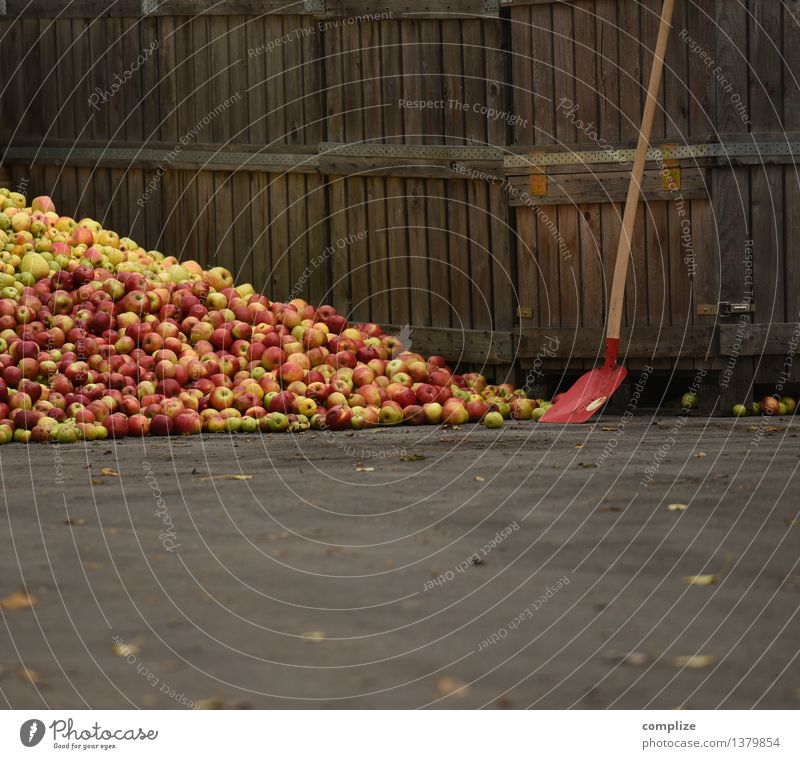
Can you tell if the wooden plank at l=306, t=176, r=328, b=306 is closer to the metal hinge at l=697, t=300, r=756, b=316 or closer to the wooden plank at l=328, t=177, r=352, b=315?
the wooden plank at l=328, t=177, r=352, b=315

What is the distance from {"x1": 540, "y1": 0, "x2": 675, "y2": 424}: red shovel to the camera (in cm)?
755

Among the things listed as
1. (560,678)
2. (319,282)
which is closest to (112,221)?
(319,282)

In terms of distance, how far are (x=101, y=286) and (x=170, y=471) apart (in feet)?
8.01

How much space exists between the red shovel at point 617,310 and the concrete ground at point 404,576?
98 centimetres

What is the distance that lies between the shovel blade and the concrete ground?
0.92 meters

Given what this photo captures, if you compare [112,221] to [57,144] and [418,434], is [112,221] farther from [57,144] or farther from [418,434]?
[418,434]

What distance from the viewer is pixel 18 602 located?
429cm

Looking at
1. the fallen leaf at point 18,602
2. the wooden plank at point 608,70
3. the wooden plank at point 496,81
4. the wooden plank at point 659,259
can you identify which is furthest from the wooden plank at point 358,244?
the fallen leaf at point 18,602

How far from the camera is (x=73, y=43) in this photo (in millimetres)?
10391

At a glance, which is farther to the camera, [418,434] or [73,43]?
[73,43]

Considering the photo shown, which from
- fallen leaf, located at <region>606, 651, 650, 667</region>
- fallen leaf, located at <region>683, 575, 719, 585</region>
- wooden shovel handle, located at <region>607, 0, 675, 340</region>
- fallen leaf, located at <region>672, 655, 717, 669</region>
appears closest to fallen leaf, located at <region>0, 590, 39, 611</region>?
fallen leaf, located at <region>606, 651, 650, 667</region>

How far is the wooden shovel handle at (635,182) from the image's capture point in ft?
24.7

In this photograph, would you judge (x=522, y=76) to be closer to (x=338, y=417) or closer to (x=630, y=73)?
(x=630, y=73)

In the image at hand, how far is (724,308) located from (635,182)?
3.22 ft
